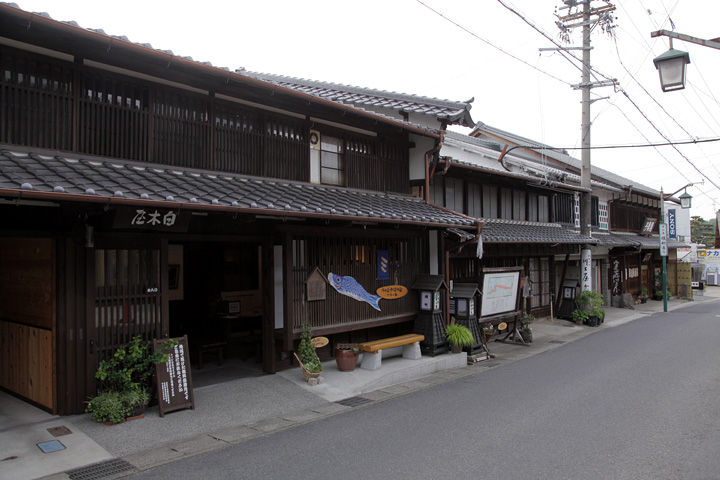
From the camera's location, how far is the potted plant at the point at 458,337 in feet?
40.9

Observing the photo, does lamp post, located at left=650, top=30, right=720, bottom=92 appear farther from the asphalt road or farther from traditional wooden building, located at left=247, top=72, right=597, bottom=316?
traditional wooden building, located at left=247, top=72, right=597, bottom=316

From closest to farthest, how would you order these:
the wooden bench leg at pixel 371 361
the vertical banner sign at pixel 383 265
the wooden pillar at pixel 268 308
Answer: the wooden pillar at pixel 268 308 < the wooden bench leg at pixel 371 361 < the vertical banner sign at pixel 383 265

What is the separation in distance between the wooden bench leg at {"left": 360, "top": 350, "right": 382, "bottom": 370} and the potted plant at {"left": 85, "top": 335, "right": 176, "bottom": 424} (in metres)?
4.56

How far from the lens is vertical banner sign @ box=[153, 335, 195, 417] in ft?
25.3

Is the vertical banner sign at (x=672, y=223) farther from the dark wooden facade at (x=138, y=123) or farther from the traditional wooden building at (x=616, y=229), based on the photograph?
the dark wooden facade at (x=138, y=123)

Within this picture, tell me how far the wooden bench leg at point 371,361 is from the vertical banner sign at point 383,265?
6.20 ft

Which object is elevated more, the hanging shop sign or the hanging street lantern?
the hanging street lantern

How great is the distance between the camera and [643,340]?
16.1 meters

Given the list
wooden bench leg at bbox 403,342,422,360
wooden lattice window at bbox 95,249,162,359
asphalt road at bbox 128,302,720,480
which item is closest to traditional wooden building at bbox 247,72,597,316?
wooden bench leg at bbox 403,342,422,360

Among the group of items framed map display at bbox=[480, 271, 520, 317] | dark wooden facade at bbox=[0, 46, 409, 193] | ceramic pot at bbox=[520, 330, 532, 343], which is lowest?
ceramic pot at bbox=[520, 330, 532, 343]

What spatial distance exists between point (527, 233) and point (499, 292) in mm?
3988

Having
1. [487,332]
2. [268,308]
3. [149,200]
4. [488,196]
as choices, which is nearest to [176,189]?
[149,200]

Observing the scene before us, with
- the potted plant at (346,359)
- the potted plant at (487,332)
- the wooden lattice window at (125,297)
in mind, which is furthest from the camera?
the potted plant at (487,332)

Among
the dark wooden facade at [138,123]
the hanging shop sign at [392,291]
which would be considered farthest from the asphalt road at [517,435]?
the dark wooden facade at [138,123]
